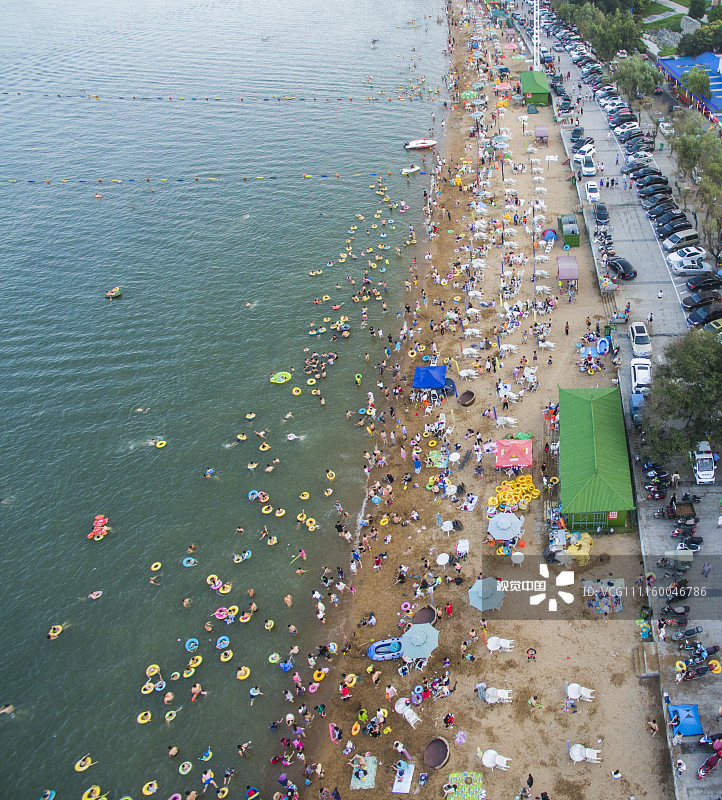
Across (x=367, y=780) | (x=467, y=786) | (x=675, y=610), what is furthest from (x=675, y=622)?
(x=367, y=780)

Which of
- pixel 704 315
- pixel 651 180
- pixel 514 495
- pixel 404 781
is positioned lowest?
pixel 404 781

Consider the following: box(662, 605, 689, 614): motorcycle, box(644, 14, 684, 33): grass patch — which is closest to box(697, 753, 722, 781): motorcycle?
box(662, 605, 689, 614): motorcycle

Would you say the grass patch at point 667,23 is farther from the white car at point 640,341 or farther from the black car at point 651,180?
the white car at point 640,341

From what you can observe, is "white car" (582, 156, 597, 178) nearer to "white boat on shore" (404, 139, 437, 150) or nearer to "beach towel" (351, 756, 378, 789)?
"white boat on shore" (404, 139, 437, 150)

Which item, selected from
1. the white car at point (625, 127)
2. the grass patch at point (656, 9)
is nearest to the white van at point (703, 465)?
the white car at point (625, 127)

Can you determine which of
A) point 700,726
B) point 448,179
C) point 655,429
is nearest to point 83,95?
point 448,179

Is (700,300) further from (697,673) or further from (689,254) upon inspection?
(697,673)
